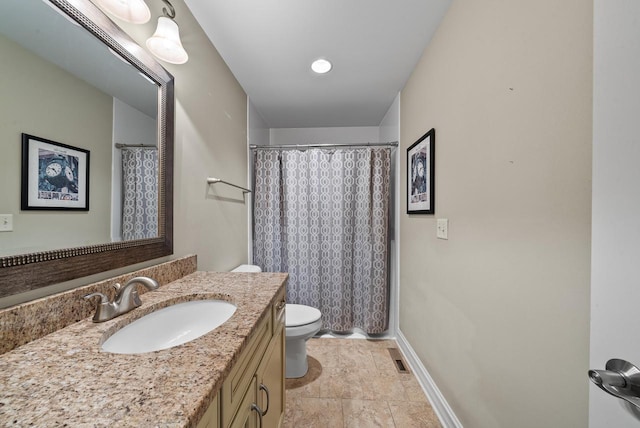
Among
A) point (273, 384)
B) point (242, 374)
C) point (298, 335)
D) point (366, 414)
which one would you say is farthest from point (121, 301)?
point (366, 414)

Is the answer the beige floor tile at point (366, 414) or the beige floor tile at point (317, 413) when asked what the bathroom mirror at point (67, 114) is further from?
the beige floor tile at point (366, 414)

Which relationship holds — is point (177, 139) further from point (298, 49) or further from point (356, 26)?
point (356, 26)

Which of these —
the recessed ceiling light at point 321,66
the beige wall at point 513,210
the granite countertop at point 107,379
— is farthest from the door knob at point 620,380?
the recessed ceiling light at point 321,66

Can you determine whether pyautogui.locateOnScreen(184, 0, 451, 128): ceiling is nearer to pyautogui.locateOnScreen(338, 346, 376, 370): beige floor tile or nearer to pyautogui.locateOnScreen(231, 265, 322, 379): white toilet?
pyautogui.locateOnScreen(231, 265, 322, 379): white toilet

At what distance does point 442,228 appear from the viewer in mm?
1357

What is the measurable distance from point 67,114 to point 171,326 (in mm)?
744

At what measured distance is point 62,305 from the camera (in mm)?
682

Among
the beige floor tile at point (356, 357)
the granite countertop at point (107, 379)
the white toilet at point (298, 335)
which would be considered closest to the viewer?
the granite countertop at point (107, 379)

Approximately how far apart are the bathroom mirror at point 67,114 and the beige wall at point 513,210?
4.58 feet

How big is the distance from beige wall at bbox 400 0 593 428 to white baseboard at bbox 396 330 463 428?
0.20 feet

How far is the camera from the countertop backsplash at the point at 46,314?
571 mm

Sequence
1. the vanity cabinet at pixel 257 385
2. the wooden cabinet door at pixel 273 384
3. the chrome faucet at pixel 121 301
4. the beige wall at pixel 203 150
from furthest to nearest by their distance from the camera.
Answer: the beige wall at pixel 203 150 → the wooden cabinet door at pixel 273 384 → the chrome faucet at pixel 121 301 → the vanity cabinet at pixel 257 385

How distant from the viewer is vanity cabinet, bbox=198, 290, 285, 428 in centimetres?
56

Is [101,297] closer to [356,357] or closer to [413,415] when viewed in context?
[413,415]
